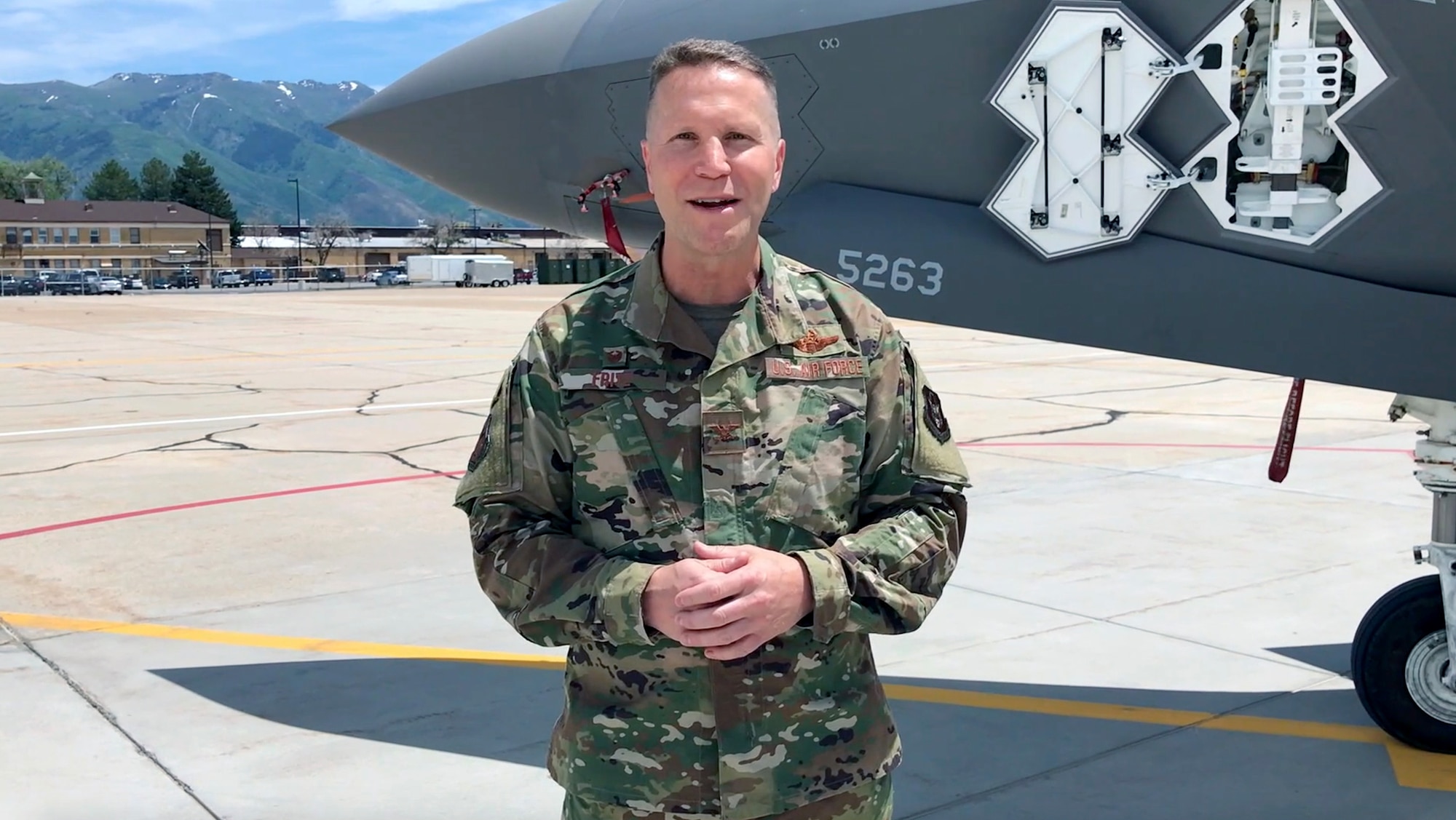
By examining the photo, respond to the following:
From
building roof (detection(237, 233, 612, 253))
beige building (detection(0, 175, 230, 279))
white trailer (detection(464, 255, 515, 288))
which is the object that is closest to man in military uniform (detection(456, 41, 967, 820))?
white trailer (detection(464, 255, 515, 288))

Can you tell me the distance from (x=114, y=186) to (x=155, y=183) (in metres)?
6.19

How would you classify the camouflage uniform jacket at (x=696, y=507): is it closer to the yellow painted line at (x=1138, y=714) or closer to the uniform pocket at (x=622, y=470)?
the uniform pocket at (x=622, y=470)

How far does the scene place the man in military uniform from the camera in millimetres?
2312

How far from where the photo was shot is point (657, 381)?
240cm

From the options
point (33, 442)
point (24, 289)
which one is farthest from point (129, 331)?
point (24, 289)

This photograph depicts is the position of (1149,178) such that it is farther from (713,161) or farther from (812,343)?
(713,161)

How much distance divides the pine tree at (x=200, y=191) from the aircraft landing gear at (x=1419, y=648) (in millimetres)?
139529

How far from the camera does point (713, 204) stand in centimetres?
230

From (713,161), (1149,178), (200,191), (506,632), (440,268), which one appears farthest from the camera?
(200,191)

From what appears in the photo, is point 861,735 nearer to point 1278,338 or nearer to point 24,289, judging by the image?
point 1278,338

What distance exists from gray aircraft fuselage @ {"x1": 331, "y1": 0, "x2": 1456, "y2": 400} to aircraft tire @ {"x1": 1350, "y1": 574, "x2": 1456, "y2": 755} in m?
1.19

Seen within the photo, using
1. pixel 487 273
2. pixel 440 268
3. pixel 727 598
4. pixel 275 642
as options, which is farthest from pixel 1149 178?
pixel 440 268

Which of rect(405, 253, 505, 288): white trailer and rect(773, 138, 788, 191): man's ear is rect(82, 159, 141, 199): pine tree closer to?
rect(405, 253, 505, 288): white trailer

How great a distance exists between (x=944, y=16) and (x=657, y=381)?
268cm
